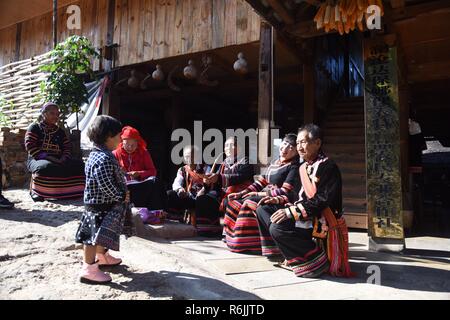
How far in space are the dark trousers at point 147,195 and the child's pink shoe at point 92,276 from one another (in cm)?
215

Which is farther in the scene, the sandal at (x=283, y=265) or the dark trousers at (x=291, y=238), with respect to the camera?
the sandal at (x=283, y=265)

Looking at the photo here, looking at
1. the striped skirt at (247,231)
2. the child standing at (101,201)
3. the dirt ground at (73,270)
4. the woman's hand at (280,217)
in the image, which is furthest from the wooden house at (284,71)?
the child standing at (101,201)

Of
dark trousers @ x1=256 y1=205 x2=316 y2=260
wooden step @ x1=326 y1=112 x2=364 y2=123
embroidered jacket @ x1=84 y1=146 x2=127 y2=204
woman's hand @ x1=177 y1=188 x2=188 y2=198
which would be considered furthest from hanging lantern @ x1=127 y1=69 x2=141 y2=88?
dark trousers @ x1=256 y1=205 x2=316 y2=260

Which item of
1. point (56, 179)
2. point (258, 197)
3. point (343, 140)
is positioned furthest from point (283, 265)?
point (343, 140)

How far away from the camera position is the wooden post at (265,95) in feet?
17.2

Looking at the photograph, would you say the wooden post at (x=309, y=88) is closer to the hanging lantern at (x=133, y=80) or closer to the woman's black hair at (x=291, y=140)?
the hanging lantern at (x=133, y=80)

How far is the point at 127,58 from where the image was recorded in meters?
7.72

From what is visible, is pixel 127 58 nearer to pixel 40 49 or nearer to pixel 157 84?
pixel 157 84

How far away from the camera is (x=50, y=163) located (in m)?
5.30

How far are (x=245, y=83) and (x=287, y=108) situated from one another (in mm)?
2812

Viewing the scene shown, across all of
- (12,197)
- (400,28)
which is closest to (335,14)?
(400,28)

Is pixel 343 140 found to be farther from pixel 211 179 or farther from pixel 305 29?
pixel 211 179

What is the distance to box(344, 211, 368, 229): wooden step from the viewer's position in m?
6.25

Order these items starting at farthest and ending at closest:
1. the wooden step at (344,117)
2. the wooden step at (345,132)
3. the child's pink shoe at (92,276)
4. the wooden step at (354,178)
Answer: the wooden step at (344,117) → the wooden step at (345,132) → the wooden step at (354,178) → the child's pink shoe at (92,276)
